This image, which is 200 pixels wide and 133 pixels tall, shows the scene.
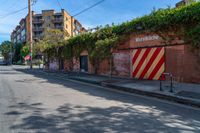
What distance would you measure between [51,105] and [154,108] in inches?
139

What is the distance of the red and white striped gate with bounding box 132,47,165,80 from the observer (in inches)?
625

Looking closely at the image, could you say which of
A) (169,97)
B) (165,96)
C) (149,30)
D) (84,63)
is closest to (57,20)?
(84,63)

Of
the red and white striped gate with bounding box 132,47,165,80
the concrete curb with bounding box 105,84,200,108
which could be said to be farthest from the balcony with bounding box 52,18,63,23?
the concrete curb with bounding box 105,84,200,108

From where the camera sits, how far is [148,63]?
55.5 feet

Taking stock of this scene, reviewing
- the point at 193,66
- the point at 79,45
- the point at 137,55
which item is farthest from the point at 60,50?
the point at 193,66

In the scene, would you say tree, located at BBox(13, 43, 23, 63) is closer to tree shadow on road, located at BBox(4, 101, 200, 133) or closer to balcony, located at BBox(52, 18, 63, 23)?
balcony, located at BBox(52, 18, 63, 23)

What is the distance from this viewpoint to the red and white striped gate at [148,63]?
15875mm

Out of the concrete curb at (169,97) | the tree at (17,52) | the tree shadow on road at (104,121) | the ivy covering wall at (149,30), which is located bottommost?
the tree shadow on road at (104,121)

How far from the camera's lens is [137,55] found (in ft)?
58.9

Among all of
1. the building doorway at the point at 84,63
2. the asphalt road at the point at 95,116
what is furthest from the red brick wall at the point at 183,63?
the building doorway at the point at 84,63

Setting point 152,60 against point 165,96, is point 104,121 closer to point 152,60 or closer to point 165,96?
point 165,96

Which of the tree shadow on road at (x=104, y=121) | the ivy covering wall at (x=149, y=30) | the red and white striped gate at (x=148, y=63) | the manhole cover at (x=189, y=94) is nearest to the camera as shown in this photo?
the tree shadow on road at (x=104, y=121)

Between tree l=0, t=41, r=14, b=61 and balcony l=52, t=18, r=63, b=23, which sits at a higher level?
balcony l=52, t=18, r=63, b=23

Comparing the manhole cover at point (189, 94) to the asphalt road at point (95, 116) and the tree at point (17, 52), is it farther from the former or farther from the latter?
the tree at point (17, 52)
